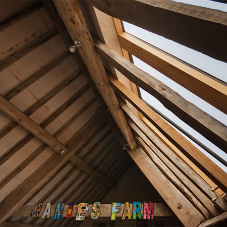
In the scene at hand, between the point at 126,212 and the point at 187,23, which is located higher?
the point at 126,212

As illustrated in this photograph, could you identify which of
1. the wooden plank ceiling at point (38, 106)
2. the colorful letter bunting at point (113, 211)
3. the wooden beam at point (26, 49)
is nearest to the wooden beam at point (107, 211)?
the colorful letter bunting at point (113, 211)

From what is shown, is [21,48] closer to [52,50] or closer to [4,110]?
[52,50]

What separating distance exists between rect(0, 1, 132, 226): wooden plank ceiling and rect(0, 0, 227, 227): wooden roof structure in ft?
0.05

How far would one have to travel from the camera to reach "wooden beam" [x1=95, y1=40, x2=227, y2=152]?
3.05 ft

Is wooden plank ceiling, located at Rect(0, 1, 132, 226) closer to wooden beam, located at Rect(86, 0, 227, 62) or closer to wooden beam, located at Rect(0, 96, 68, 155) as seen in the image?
wooden beam, located at Rect(0, 96, 68, 155)

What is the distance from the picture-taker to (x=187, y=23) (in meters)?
0.60

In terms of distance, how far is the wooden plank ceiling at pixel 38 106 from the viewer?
7.05ft

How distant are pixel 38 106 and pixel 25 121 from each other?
1.12 feet

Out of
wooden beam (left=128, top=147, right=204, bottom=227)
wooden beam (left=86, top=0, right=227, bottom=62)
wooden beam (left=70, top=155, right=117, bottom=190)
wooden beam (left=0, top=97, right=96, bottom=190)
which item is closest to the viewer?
wooden beam (left=86, top=0, right=227, bottom=62)

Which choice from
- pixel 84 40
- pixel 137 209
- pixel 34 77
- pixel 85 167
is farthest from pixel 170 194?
pixel 34 77

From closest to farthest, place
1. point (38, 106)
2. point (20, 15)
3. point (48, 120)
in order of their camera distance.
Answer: point (20, 15) < point (38, 106) < point (48, 120)

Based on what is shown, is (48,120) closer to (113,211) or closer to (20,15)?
(20,15)

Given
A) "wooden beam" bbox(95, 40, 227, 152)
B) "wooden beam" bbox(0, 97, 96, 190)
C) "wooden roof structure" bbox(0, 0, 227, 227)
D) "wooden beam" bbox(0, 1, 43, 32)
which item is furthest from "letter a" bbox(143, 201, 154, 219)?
"wooden beam" bbox(0, 1, 43, 32)

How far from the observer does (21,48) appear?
220 cm
